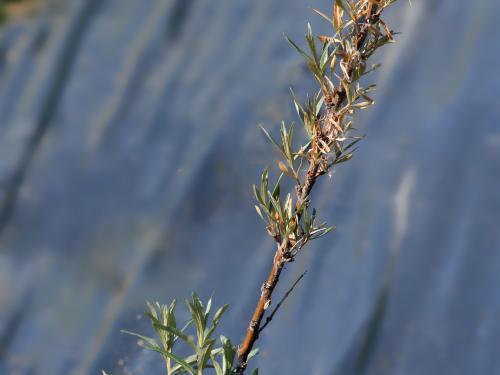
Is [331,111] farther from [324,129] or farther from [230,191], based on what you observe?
[230,191]

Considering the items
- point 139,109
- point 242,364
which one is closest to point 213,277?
point 139,109

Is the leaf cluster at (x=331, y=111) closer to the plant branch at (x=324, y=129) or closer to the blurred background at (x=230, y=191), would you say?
the plant branch at (x=324, y=129)

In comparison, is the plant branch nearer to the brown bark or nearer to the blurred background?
the brown bark

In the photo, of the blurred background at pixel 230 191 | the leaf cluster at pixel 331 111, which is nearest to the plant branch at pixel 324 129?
the leaf cluster at pixel 331 111

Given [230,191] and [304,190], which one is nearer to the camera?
[304,190]

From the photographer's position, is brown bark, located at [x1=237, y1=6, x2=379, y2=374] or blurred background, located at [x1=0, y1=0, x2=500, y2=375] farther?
blurred background, located at [x1=0, y1=0, x2=500, y2=375]

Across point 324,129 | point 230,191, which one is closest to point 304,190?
point 324,129

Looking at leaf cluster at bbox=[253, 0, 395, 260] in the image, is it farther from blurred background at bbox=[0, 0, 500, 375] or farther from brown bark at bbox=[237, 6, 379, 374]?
blurred background at bbox=[0, 0, 500, 375]

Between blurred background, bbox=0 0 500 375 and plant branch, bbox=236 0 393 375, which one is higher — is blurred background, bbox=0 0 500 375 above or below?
above

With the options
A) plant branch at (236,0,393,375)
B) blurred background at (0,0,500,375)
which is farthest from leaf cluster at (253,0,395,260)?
blurred background at (0,0,500,375)
